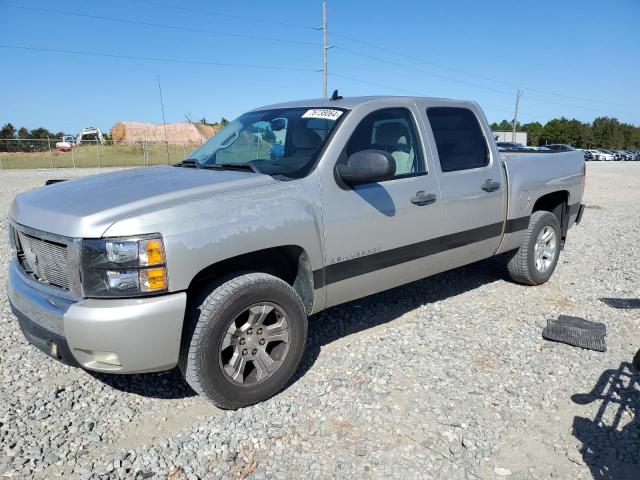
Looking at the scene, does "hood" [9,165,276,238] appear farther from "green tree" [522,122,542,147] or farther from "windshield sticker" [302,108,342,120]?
"green tree" [522,122,542,147]

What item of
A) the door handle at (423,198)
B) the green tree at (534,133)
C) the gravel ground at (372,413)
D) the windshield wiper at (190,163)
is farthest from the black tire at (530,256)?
the green tree at (534,133)

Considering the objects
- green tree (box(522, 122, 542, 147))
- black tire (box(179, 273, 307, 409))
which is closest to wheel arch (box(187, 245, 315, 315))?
black tire (box(179, 273, 307, 409))

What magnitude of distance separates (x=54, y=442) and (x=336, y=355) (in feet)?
6.44

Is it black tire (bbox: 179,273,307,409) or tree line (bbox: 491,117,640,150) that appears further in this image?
tree line (bbox: 491,117,640,150)

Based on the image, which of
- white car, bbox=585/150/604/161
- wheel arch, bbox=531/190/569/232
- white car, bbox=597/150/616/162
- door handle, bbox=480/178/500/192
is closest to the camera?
door handle, bbox=480/178/500/192

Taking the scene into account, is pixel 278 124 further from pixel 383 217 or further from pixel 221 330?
pixel 221 330

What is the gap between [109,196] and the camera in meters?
2.91

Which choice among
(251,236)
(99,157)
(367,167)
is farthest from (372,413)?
(99,157)

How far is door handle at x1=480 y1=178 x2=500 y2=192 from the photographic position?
4.46 meters

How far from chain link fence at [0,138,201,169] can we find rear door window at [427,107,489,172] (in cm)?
2705

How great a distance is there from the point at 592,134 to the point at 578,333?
9779cm

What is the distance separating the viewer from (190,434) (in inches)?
113

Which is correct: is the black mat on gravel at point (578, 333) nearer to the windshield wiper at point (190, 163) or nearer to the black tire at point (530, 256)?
the black tire at point (530, 256)

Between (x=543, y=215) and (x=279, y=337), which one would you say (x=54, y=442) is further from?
(x=543, y=215)
